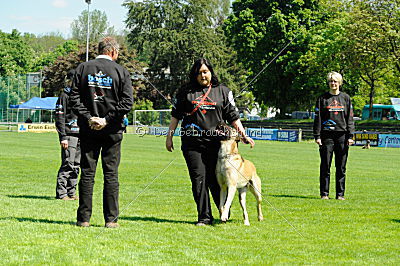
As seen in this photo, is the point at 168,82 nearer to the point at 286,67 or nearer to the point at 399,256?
the point at 286,67

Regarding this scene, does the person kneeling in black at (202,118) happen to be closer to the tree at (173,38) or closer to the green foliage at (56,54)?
the tree at (173,38)

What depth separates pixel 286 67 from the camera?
55312 millimetres

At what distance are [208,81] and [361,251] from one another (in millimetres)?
2896

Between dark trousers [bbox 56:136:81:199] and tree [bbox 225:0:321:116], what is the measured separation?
144ft

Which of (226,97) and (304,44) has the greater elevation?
(304,44)

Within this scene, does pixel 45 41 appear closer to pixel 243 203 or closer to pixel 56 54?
pixel 56 54

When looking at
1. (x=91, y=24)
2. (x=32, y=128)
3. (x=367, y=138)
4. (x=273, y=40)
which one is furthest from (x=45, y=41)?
(x=367, y=138)

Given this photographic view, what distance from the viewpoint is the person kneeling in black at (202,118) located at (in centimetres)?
784

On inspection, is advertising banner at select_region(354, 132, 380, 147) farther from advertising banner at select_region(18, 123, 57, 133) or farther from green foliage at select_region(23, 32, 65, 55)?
green foliage at select_region(23, 32, 65, 55)

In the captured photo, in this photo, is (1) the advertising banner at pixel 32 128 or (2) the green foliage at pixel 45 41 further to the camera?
(2) the green foliage at pixel 45 41

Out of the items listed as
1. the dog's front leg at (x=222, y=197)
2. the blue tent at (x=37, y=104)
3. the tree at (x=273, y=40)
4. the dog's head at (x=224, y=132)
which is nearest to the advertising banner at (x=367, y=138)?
the tree at (x=273, y=40)

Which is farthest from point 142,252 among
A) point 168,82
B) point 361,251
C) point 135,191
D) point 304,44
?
point 168,82

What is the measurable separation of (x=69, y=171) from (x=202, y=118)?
3.97m

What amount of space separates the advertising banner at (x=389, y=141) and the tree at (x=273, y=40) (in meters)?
13.9
